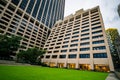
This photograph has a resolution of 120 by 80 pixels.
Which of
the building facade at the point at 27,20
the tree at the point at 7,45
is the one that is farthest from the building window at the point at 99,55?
the building facade at the point at 27,20

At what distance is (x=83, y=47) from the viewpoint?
131 feet

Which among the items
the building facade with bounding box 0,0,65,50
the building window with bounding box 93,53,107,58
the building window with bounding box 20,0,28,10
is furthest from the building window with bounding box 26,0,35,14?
the building window with bounding box 93,53,107,58

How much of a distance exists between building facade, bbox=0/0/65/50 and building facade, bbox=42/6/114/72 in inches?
490

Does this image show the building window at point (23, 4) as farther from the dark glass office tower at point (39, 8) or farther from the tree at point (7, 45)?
→ the tree at point (7, 45)

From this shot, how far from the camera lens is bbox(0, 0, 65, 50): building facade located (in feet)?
151

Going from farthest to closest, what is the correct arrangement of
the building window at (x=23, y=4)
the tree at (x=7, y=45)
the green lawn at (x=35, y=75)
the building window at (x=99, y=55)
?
the building window at (x=23, y=4)
the building window at (x=99, y=55)
the tree at (x=7, y=45)
the green lawn at (x=35, y=75)

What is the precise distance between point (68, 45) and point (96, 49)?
1587cm

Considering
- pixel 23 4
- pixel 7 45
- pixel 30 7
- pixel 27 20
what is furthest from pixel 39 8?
pixel 7 45

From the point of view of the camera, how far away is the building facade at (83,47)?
33.3 m

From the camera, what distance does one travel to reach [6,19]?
4572 cm

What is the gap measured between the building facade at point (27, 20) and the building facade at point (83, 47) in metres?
12.4

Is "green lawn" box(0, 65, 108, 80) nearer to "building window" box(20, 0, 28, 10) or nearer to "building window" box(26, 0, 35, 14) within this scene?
"building window" box(20, 0, 28, 10)

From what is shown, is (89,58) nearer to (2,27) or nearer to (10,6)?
(2,27)

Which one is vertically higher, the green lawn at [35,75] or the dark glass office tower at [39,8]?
the dark glass office tower at [39,8]
